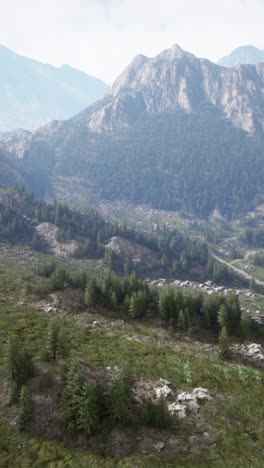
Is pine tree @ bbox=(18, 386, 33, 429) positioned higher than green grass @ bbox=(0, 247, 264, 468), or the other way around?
pine tree @ bbox=(18, 386, 33, 429)

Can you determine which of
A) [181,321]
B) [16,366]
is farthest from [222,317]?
[16,366]

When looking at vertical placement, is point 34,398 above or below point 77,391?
below

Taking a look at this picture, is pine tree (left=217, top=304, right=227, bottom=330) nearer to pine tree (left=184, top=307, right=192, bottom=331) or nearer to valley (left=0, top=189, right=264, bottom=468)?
valley (left=0, top=189, right=264, bottom=468)

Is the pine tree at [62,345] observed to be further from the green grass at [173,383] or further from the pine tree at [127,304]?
the pine tree at [127,304]

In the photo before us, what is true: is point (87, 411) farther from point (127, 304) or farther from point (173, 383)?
point (127, 304)

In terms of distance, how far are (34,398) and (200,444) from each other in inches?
805

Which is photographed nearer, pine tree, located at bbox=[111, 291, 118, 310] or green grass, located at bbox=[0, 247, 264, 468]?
green grass, located at bbox=[0, 247, 264, 468]

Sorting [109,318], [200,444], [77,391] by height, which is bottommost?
[109,318]

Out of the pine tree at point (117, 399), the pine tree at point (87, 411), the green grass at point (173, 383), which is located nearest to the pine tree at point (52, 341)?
the green grass at point (173, 383)

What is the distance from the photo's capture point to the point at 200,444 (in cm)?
3281

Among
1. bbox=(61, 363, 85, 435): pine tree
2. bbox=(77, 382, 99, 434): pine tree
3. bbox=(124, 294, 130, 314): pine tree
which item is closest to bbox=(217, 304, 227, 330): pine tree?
bbox=(124, 294, 130, 314): pine tree

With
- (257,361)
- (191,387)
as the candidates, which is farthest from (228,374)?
(257,361)

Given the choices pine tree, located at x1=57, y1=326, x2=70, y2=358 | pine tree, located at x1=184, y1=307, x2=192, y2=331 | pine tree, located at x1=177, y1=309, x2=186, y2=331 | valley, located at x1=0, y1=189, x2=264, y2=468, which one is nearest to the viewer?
valley, located at x1=0, y1=189, x2=264, y2=468

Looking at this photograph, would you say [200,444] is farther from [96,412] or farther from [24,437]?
[24,437]
